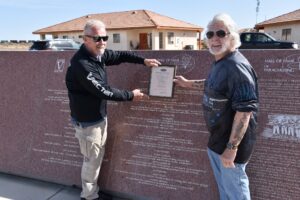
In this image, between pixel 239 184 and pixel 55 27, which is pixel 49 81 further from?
pixel 55 27

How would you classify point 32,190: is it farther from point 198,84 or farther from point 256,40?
point 256,40

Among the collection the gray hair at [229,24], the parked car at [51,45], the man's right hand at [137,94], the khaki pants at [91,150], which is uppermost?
the parked car at [51,45]

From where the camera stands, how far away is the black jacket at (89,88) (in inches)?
116

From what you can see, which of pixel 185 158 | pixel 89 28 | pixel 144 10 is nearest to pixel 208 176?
pixel 185 158

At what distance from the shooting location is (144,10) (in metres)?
35.4

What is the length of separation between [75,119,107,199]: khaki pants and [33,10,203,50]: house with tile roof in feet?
92.9

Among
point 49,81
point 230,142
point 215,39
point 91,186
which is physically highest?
point 215,39

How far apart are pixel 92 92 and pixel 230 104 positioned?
4.20 ft

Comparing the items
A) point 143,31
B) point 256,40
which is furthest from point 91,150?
point 143,31

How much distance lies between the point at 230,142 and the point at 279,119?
91 centimetres

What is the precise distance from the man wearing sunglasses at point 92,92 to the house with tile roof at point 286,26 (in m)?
24.6

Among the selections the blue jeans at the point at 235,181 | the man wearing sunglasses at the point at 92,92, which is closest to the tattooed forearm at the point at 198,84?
the man wearing sunglasses at the point at 92,92

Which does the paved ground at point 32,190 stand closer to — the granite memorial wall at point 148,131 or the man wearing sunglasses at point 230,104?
the granite memorial wall at point 148,131

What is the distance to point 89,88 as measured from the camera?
9.67ft
